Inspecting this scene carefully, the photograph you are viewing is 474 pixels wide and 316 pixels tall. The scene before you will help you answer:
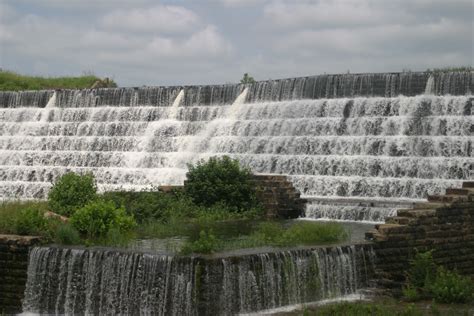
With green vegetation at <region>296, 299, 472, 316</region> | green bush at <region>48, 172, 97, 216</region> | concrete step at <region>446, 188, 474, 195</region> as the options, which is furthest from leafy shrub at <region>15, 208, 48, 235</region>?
concrete step at <region>446, 188, 474, 195</region>

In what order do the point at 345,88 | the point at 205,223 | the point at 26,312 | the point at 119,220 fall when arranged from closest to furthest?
1. the point at 26,312
2. the point at 119,220
3. the point at 205,223
4. the point at 345,88

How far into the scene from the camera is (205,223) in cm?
2356

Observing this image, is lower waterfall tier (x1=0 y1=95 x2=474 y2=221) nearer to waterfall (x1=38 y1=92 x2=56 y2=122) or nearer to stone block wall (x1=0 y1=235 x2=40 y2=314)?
waterfall (x1=38 y1=92 x2=56 y2=122)

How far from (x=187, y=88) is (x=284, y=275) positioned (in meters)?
22.1

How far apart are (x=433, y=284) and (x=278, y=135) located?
49.9 feet

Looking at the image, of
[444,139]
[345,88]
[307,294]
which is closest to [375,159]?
[444,139]

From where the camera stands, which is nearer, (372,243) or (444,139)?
(372,243)

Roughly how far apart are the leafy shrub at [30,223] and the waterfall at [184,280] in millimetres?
971

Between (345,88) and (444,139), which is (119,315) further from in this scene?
(345,88)

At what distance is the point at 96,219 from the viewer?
19.2 m

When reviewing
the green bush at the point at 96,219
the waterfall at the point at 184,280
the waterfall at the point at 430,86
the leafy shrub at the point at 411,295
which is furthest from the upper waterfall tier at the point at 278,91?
the green bush at the point at 96,219

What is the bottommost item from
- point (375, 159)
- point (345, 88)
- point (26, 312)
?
point (26, 312)

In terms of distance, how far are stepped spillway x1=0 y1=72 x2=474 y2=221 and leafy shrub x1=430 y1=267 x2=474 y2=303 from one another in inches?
252

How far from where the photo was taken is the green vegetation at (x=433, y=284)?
53.2 feet
